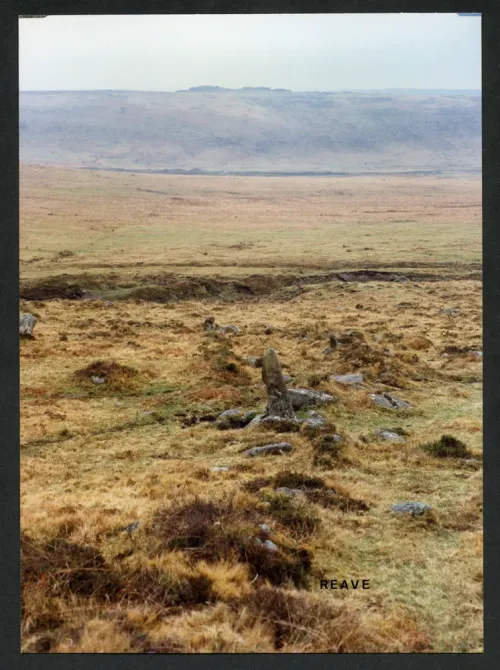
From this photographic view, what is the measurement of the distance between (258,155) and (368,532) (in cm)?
7822

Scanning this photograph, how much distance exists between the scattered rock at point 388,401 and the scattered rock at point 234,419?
4116mm

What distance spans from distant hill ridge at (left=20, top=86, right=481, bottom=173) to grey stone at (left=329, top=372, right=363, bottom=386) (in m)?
34.8

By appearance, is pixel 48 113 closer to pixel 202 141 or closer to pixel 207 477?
pixel 202 141

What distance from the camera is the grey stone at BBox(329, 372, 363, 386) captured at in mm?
23000

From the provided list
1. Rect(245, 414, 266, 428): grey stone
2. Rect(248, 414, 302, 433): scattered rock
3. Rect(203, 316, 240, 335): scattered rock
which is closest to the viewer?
Rect(248, 414, 302, 433): scattered rock

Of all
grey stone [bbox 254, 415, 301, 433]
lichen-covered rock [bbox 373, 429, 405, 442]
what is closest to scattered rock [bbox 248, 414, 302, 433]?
grey stone [bbox 254, 415, 301, 433]

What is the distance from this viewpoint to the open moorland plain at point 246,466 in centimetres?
879

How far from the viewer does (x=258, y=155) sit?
86.5 m

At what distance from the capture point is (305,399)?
20.5 meters

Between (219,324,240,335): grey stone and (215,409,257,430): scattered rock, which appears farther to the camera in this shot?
(219,324,240,335): grey stone

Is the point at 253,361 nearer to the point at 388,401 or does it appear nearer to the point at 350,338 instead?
the point at 350,338

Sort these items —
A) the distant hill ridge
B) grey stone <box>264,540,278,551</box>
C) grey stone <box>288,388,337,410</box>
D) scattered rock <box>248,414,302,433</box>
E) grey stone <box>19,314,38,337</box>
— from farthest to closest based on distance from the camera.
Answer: the distant hill ridge < grey stone <box>19,314,38,337</box> < grey stone <box>288,388,337,410</box> < scattered rock <box>248,414,302,433</box> < grey stone <box>264,540,278,551</box>

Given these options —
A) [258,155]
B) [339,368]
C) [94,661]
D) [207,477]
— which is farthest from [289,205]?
[94,661]

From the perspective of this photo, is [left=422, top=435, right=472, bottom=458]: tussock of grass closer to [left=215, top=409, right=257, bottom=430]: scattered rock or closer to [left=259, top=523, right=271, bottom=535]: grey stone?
[left=215, top=409, right=257, bottom=430]: scattered rock
